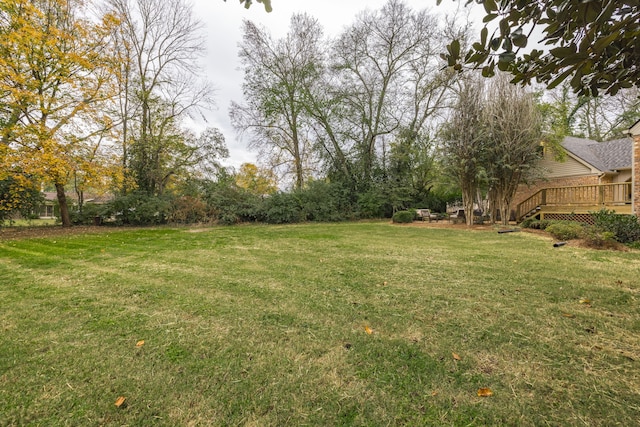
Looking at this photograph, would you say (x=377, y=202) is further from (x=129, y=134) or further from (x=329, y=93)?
(x=129, y=134)

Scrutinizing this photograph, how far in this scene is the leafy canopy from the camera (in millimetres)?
1278

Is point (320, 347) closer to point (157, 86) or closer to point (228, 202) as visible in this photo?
point (228, 202)

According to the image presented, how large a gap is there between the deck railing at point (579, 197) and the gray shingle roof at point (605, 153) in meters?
1.76

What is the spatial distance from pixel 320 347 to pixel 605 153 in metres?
19.3

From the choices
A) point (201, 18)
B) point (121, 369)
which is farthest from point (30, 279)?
point (201, 18)

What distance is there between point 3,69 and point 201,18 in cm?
943

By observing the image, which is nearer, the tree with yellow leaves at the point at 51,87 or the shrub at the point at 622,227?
the shrub at the point at 622,227

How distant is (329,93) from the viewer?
16.1 metres

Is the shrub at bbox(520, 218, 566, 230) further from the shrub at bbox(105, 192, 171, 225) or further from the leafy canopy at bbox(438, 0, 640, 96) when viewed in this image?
the shrub at bbox(105, 192, 171, 225)

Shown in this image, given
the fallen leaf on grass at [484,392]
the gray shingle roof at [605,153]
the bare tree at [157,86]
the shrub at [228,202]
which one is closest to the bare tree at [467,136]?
the gray shingle roof at [605,153]

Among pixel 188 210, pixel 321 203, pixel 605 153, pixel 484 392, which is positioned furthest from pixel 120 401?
pixel 605 153

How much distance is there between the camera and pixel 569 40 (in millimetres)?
1635

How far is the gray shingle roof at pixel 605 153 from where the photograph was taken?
12211mm

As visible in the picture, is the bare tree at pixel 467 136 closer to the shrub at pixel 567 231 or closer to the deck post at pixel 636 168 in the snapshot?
the shrub at pixel 567 231
